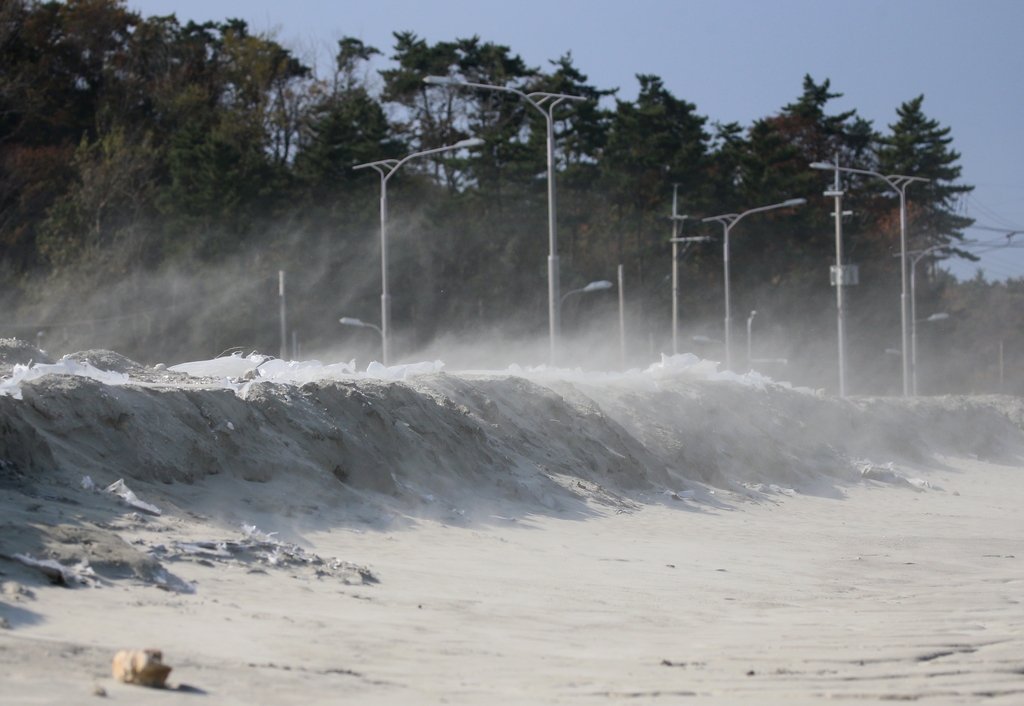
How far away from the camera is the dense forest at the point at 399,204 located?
50.7m

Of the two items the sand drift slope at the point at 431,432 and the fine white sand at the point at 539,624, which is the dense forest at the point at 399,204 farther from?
the fine white sand at the point at 539,624

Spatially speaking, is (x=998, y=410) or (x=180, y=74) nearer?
(x=998, y=410)

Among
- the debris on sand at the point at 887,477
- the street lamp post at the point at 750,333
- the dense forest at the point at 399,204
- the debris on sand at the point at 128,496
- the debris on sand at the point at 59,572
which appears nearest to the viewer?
the debris on sand at the point at 59,572

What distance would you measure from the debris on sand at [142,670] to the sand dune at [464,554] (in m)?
0.08

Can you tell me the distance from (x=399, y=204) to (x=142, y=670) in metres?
52.9

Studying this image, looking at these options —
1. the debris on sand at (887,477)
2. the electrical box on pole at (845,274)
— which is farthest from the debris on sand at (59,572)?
the electrical box on pole at (845,274)

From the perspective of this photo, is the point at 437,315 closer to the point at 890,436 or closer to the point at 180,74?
the point at 180,74

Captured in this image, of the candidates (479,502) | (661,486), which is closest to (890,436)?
(661,486)

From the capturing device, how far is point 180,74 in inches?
2253

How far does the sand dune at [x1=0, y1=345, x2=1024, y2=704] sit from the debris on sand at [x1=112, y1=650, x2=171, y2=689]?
0.08 meters

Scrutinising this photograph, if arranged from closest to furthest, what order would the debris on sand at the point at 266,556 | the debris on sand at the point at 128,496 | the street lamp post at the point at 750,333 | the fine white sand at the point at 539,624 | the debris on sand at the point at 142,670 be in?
1. the debris on sand at the point at 142,670
2. the fine white sand at the point at 539,624
3. the debris on sand at the point at 266,556
4. the debris on sand at the point at 128,496
5. the street lamp post at the point at 750,333

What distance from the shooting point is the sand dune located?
593cm

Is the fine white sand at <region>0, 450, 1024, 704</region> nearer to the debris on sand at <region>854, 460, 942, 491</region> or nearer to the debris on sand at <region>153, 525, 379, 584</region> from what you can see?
the debris on sand at <region>153, 525, 379, 584</region>

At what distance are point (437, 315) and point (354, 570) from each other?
48.4 m
